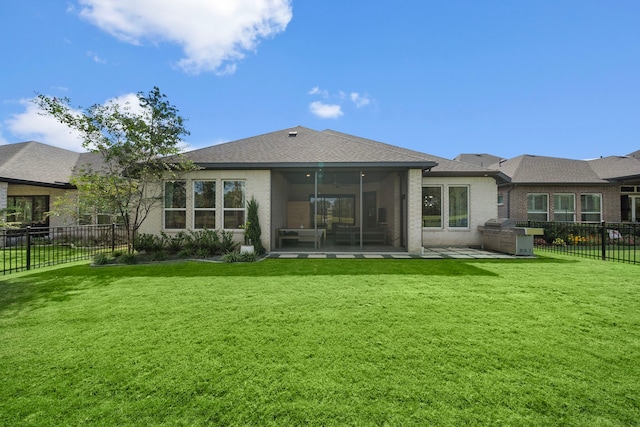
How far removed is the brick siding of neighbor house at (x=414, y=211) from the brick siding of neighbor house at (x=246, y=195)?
501 centimetres

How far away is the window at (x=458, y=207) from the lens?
11.9m

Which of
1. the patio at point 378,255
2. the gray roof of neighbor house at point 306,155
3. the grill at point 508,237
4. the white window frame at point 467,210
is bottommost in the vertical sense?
the patio at point 378,255

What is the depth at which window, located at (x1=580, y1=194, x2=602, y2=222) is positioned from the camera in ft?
50.6

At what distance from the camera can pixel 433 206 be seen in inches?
475

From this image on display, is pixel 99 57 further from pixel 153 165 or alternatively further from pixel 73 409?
pixel 73 409

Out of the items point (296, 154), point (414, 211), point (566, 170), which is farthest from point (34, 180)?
point (566, 170)

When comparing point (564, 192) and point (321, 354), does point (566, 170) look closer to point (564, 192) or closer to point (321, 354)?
point (564, 192)

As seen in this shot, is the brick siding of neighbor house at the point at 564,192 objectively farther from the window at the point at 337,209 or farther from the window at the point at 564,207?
the window at the point at 337,209

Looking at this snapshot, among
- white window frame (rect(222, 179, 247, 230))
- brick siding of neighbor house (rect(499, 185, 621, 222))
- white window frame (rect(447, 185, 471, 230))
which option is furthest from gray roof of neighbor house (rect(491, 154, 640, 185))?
white window frame (rect(222, 179, 247, 230))

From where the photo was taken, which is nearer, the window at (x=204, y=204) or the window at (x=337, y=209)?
the window at (x=204, y=204)

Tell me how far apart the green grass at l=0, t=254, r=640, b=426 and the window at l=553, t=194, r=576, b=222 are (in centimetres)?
1198

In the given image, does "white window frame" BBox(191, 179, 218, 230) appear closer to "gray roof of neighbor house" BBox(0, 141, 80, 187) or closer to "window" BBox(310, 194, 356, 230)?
"window" BBox(310, 194, 356, 230)

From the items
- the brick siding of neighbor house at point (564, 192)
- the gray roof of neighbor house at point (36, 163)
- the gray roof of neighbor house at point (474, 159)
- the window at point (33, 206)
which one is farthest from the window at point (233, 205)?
the gray roof of neighbor house at point (474, 159)

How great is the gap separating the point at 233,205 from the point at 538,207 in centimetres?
1605
